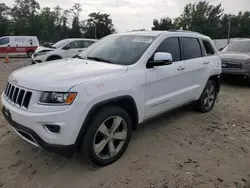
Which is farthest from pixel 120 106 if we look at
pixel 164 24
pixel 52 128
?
pixel 164 24

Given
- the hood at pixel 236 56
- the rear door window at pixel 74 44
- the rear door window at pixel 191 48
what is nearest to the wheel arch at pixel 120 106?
the rear door window at pixel 191 48

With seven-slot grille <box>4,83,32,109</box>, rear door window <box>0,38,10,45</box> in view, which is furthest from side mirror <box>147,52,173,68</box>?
rear door window <box>0,38,10,45</box>

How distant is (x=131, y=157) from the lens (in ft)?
10.3

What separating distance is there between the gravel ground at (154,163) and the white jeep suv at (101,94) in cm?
27

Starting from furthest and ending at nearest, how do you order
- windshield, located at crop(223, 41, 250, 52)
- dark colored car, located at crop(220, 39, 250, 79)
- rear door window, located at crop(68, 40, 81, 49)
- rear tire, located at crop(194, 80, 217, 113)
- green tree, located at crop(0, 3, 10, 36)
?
green tree, located at crop(0, 3, 10, 36), rear door window, located at crop(68, 40, 81, 49), windshield, located at crop(223, 41, 250, 52), dark colored car, located at crop(220, 39, 250, 79), rear tire, located at crop(194, 80, 217, 113)

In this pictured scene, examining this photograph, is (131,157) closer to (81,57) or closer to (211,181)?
(211,181)

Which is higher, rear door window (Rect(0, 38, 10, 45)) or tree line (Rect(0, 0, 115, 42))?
tree line (Rect(0, 0, 115, 42))

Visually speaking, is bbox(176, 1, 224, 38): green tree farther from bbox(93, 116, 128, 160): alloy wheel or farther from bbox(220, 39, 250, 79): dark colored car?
bbox(93, 116, 128, 160): alloy wheel

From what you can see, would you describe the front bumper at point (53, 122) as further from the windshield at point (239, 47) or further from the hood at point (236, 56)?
the windshield at point (239, 47)

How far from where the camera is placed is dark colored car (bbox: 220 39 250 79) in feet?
25.4

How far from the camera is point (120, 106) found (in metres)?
3.00

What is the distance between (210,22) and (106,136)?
61.5 metres

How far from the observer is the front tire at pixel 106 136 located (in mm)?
2588

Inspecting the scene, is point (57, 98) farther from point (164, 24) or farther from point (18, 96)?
point (164, 24)
